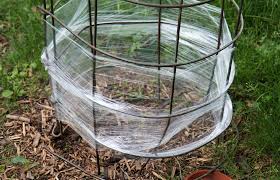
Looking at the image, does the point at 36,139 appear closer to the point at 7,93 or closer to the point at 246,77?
the point at 7,93

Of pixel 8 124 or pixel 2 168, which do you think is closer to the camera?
pixel 2 168

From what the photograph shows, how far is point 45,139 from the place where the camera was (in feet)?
8.27

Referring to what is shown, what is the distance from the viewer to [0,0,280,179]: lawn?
244cm

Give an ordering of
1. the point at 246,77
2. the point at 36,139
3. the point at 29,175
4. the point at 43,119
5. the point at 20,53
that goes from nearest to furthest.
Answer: the point at 29,175
the point at 36,139
the point at 43,119
the point at 246,77
the point at 20,53

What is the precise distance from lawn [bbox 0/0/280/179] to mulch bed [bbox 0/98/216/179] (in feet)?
0.36

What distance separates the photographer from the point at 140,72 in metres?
2.42

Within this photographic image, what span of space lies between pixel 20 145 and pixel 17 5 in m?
1.07

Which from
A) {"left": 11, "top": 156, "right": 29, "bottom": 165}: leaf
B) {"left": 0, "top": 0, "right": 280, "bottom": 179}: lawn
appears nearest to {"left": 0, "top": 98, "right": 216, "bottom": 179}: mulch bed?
{"left": 11, "top": 156, "right": 29, "bottom": 165}: leaf

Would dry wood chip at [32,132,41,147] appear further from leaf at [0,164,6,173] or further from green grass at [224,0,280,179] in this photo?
green grass at [224,0,280,179]

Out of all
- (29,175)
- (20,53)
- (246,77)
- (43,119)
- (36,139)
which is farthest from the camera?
(20,53)

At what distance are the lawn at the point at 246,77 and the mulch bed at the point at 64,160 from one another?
111 mm

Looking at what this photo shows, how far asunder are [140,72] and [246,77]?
63cm

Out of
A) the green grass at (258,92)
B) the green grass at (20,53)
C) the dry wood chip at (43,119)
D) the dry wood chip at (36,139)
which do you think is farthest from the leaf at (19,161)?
the green grass at (258,92)

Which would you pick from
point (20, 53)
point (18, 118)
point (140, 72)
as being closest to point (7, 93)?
point (18, 118)
